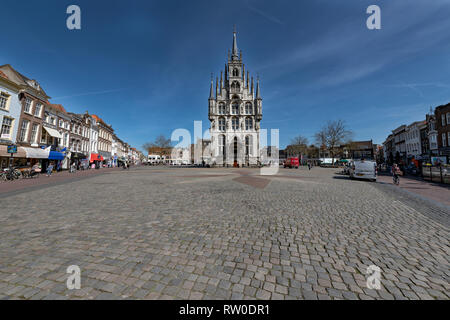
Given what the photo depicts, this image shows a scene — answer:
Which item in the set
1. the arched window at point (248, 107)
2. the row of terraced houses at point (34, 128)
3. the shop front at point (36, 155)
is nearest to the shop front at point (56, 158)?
the row of terraced houses at point (34, 128)

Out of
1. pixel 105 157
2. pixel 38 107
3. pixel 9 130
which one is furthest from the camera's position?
pixel 105 157

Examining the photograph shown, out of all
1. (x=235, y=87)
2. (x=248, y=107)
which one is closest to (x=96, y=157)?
(x=235, y=87)

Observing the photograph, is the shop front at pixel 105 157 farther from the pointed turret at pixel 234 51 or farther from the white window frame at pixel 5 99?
the pointed turret at pixel 234 51

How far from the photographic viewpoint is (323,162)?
52844mm

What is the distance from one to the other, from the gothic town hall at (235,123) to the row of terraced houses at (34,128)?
2857 cm

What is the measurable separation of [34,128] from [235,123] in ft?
127

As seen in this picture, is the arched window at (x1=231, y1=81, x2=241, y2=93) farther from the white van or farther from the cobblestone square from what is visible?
the cobblestone square

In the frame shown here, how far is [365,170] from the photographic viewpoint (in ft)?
48.2

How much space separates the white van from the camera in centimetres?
1427

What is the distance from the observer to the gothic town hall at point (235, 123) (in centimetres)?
4778

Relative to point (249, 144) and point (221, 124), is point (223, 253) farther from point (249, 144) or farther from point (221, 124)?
point (221, 124)

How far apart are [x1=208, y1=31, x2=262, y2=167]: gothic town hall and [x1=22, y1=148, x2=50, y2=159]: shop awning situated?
31.9 m

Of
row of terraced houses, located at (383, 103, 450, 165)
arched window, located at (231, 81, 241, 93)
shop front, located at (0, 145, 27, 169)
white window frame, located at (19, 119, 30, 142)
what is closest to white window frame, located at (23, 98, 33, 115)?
white window frame, located at (19, 119, 30, 142)
